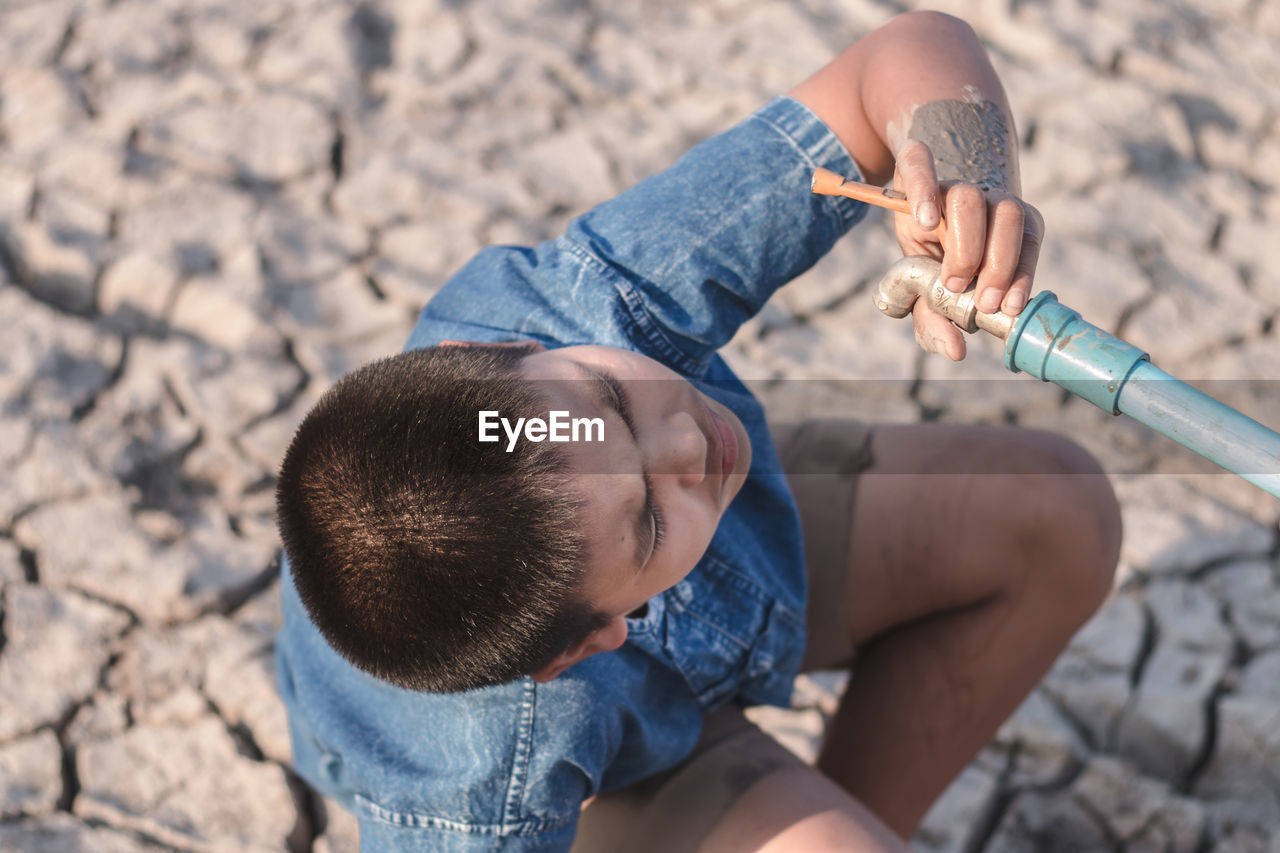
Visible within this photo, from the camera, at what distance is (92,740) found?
164cm

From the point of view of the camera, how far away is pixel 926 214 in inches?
38.9

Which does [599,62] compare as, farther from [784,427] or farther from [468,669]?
[468,669]

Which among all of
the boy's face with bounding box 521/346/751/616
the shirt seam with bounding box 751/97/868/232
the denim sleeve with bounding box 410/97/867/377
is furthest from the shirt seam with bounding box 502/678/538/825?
the shirt seam with bounding box 751/97/868/232

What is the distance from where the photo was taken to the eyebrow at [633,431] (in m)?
1.06

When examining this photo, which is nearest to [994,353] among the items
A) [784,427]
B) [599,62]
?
[784,427]

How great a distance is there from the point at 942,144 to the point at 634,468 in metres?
0.48

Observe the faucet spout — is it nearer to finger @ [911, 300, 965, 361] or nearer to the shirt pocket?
finger @ [911, 300, 965, 361]

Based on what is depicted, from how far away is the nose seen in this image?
3.48ft

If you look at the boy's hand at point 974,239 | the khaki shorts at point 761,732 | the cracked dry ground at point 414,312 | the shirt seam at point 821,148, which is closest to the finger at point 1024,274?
the boy's hand at point 974,239

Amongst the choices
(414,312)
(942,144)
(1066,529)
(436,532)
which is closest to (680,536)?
(436,532)

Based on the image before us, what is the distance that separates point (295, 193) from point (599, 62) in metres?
0.83

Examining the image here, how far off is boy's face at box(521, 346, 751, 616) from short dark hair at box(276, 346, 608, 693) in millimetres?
26

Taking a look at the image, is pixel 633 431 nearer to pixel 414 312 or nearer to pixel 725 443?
pixel 725 443

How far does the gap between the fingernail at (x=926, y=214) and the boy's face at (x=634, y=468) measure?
0.30m
